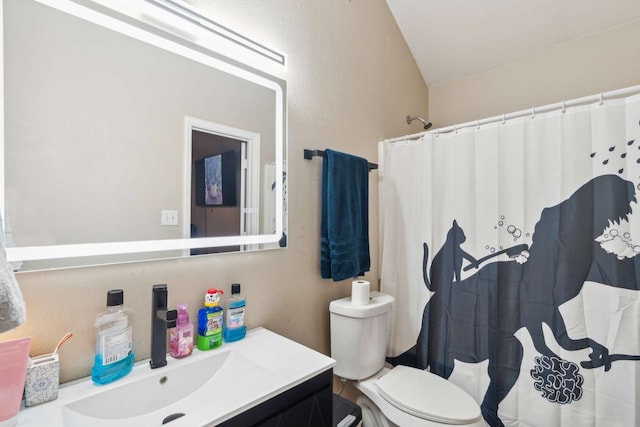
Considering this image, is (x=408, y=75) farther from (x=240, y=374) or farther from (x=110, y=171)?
(x=240, y=374)

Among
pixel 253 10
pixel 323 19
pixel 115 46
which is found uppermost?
pixel 323 19

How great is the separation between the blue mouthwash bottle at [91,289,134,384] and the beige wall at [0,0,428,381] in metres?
0.04

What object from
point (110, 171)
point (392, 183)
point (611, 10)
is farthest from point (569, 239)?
point (110, 171)

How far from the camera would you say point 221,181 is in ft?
3.81

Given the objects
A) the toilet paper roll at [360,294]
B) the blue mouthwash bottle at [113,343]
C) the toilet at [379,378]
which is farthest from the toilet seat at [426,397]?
the blue mouthwash bottle at [113,343]

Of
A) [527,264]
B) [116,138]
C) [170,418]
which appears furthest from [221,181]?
[527,264]

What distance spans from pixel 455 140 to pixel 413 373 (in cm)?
122

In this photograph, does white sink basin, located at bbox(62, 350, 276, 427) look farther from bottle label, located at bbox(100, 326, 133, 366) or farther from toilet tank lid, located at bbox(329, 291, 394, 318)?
toilet tank lid, located at bbox(329, 291, 394, 318)

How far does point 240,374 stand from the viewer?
0.95 meters

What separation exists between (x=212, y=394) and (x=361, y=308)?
2.45ft

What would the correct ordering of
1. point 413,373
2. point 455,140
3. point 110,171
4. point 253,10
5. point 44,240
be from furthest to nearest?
point 455,140 < point 413,373 < point 253,10 < point 110,171 < point 44,240

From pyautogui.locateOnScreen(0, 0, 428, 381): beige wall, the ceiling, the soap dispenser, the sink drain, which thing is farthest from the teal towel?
the ceiling

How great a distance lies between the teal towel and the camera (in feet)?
4.80

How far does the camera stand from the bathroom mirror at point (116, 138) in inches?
30.9
